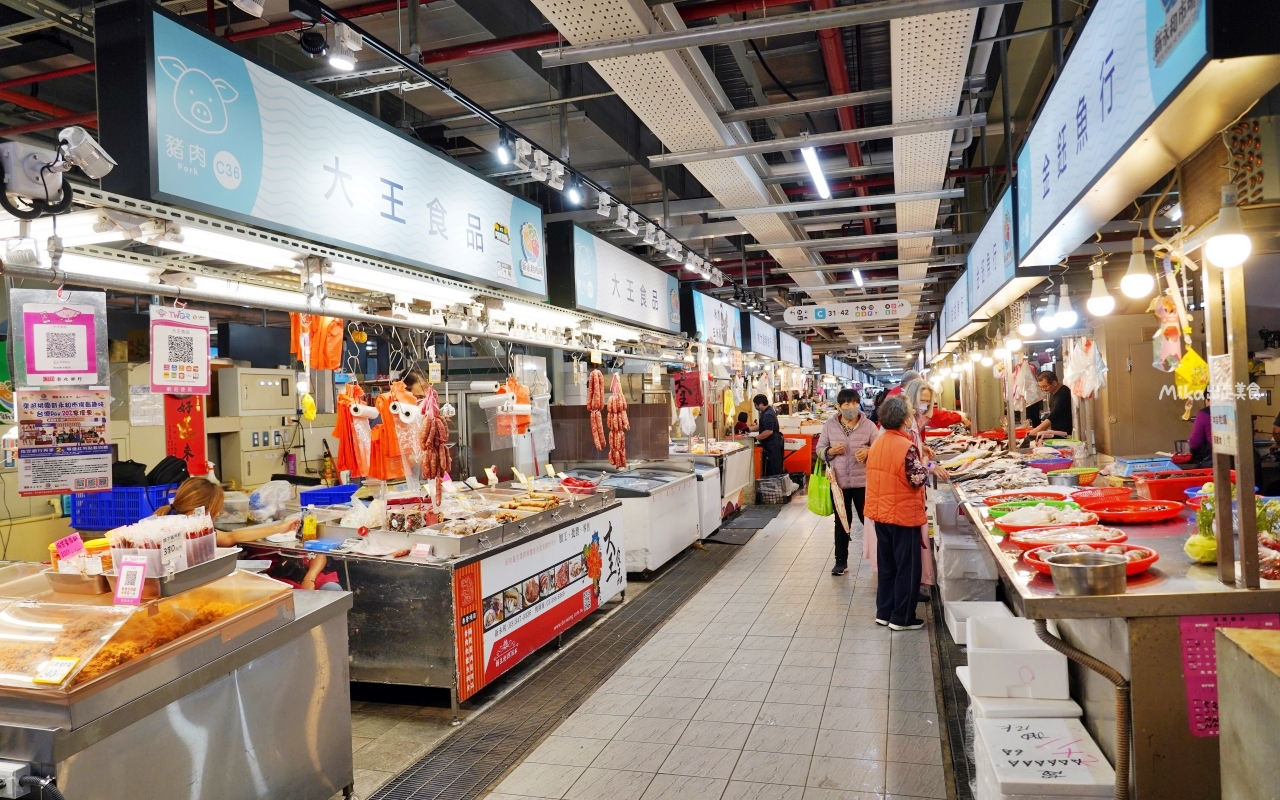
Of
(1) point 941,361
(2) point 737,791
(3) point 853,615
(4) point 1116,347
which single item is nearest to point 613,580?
(3) point 853,615

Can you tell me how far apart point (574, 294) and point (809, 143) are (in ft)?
Result: 8.80

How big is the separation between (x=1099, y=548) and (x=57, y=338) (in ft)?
15.1

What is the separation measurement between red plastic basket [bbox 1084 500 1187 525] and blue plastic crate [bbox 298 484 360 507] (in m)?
5.56

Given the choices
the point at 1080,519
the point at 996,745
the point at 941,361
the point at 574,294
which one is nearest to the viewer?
the point at 996,745

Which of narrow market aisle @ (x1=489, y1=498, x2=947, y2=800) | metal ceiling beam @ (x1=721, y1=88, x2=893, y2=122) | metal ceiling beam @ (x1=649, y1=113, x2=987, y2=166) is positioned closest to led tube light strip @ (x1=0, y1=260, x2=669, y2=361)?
metal ceiling beam @ (x1=649, y1=113, x2=987, y2=166)

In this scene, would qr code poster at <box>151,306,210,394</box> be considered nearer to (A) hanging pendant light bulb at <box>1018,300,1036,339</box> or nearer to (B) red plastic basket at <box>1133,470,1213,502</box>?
(B) red plastic basket at <box>1133,470,1213,502</box>

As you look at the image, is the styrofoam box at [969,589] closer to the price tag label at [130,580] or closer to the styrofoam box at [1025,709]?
the styrofoam box at [1025,709]

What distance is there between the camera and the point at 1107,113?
2.81 metres

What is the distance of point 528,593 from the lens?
5.87 meters

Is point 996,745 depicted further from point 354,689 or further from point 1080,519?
point 354,689

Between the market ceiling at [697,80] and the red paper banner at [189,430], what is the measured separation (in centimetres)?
239

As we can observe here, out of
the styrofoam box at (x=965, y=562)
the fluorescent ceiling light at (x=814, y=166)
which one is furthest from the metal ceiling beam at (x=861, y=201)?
the styrofoam box at (x=965, y=562)

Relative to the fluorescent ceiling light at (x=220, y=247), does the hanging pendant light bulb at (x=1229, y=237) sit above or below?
below

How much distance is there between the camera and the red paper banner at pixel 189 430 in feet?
19.3
